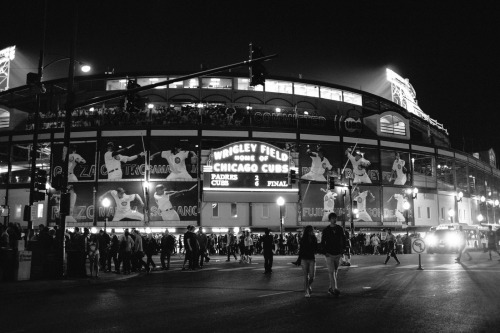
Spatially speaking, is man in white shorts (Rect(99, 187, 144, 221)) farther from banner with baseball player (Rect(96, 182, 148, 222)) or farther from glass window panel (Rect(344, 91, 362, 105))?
glass window panel (Rect(344, 91, 362, 105))

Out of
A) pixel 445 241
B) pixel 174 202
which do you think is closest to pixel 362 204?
pixel 445 241

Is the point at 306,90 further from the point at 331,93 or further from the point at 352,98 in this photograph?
the point at 352,98

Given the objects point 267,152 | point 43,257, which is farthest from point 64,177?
point 267,152

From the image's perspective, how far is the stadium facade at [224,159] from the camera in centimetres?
3838

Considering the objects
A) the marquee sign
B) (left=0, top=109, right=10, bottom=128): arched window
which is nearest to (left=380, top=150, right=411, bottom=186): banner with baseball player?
the marquee sign

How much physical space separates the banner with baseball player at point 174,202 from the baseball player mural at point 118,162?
209cm

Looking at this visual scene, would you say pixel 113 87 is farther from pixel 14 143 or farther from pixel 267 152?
pixel 267 152

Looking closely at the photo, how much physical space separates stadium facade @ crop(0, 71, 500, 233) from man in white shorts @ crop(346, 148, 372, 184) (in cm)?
11

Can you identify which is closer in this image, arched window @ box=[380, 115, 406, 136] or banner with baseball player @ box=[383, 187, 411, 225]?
banner with baseball player @ box=[383, 187, 411, 225]

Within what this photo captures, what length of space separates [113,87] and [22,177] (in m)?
12.7

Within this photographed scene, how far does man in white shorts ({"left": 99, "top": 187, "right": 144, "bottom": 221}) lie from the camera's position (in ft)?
126

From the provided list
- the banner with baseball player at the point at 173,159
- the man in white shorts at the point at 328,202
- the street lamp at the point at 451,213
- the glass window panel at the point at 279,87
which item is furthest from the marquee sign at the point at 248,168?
the street lamp at the point at 451,213

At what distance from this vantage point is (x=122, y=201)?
127 feet

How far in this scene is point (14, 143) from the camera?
4266 cm
